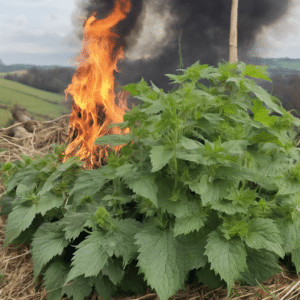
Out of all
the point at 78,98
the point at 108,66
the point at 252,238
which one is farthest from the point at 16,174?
the point at 252,238

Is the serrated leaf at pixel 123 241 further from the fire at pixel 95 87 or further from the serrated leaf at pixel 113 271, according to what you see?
the fire at pixel 95 87

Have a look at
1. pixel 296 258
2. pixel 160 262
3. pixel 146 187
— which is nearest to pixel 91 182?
pixel 146 187

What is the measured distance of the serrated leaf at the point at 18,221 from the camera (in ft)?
5.32

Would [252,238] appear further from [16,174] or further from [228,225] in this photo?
[16,174]

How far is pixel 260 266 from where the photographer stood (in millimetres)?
1408

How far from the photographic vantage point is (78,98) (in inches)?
89.4

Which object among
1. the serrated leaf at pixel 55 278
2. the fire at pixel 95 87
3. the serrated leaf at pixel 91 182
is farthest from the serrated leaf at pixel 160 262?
the fire at pixel 95 87

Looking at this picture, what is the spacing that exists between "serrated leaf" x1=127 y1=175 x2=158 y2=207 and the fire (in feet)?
3.02

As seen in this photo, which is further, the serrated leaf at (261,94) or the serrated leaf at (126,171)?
the serrated leaf at (261,94)

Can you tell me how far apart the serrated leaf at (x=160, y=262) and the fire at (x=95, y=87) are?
0.93 metres

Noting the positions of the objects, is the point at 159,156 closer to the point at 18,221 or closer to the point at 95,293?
the point at 95,293

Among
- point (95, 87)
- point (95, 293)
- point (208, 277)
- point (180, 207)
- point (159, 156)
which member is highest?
point (95, 87)

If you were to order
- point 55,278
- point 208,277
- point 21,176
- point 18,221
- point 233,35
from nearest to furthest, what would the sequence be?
1. point 208,277
2. point 55,278
3. point 18,221
4. point 21,176
5. point 233,35

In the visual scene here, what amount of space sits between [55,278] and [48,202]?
411mm
